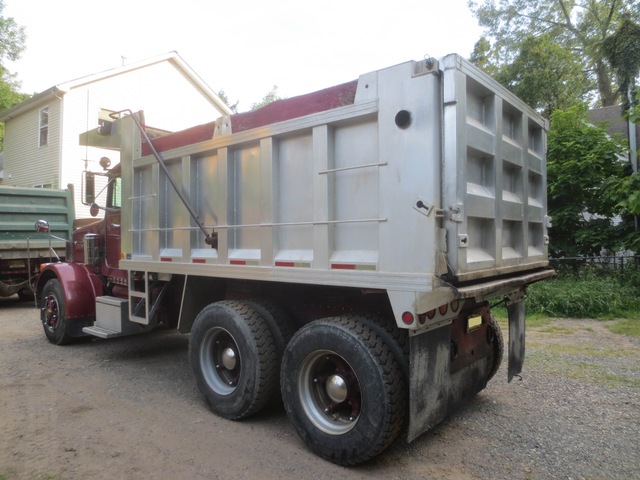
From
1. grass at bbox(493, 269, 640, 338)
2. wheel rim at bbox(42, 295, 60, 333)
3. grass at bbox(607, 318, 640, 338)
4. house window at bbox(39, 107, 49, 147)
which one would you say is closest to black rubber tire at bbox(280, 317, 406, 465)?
wheel rim at bbox(42, 295, 60, 333)

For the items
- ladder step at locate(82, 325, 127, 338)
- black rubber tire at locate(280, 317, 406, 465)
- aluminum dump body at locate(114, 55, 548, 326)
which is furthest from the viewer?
ladder step at locate(82, 325, 127, 338)

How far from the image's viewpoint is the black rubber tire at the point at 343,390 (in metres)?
3.01

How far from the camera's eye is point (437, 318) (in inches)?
121

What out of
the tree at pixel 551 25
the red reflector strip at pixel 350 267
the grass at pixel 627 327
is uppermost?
the tree at pixel 551 25

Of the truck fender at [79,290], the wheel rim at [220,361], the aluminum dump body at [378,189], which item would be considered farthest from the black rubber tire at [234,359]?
the truck fender at [79,290]

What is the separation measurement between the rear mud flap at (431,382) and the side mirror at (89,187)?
4.94 meters

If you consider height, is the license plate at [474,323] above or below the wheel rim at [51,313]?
above

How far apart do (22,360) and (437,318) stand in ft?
18.8

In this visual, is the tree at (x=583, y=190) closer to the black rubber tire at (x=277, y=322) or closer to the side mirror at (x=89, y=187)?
the black rubber tire at (x=277, y=322)

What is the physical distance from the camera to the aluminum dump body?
2.91 metres

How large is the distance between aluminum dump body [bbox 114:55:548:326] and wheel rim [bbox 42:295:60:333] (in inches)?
119

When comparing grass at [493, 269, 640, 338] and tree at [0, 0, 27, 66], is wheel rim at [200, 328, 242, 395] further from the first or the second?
tree at [0, 0, 27, 66]

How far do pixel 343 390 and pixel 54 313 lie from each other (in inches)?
213

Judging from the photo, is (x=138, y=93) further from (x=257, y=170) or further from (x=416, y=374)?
(x=416, y=374)
